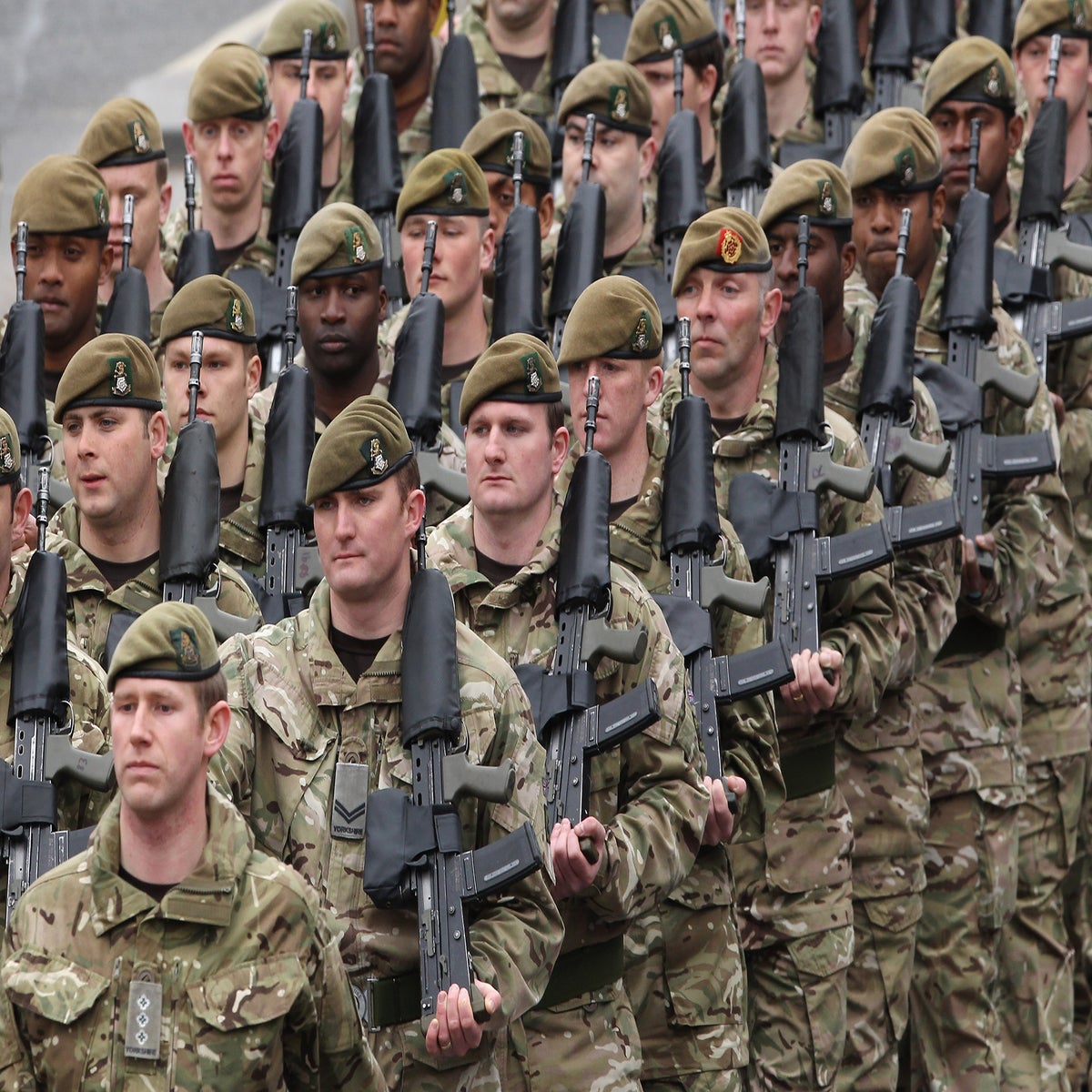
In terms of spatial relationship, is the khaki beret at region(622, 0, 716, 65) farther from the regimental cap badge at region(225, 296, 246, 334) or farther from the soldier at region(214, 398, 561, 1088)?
the soldier at region(214, 398, 561, 1088)

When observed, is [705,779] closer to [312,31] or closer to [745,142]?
[745,142]

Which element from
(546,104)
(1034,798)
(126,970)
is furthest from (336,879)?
(546,104)

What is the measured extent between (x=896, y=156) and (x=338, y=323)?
196cm

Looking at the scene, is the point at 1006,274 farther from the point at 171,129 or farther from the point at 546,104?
the point at 171,129

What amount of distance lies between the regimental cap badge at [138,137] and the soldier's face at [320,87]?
0.83 meters

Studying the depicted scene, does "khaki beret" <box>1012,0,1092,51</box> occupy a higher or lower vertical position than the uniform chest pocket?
higher

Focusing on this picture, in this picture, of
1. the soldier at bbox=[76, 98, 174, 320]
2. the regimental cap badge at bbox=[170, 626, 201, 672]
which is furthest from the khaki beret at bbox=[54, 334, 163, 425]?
the regimental cap badge at bbox=[170, 626, 201, 672]

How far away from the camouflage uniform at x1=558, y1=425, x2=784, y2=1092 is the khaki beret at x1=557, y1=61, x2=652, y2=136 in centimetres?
320

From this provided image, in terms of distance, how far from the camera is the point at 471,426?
6793 mm

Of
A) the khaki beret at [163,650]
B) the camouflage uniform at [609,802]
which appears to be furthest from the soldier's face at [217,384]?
the khaki beret at [163,650]

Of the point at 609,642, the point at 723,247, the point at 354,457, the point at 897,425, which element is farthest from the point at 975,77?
the point at 354,457

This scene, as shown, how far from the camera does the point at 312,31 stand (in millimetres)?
10789

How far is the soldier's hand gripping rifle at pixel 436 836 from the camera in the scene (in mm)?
5602

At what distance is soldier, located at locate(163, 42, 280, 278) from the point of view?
10016 mm
